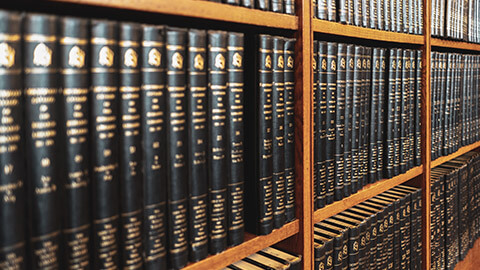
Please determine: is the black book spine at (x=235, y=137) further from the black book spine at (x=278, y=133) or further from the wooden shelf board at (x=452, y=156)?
the wooden shelf board at (x=452, y=156)

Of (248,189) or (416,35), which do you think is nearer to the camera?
(248,189)

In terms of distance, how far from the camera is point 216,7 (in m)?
0.57

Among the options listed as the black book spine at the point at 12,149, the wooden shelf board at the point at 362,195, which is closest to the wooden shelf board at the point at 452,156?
the wooden shelf board at the point at 362,195

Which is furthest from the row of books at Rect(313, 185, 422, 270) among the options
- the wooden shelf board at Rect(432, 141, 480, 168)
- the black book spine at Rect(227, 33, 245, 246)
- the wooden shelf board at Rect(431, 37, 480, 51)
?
the wooden shelf board at Rect(431, 37, 480, 51)

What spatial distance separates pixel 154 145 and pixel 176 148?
0.12 ft

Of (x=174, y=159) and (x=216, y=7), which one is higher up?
(x=216, y=7)

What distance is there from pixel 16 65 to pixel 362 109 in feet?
2.39

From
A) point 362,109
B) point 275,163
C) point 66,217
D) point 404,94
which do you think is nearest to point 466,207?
point 404,94

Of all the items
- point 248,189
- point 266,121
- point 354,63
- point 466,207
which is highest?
point 354,63

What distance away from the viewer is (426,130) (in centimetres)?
108

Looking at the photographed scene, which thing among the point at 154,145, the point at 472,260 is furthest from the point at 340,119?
the point at 472,260

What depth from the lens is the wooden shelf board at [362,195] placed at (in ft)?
2.59

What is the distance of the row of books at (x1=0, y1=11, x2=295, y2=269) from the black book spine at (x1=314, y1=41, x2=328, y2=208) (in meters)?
0.13

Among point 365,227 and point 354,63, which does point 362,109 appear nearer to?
point 354,63
